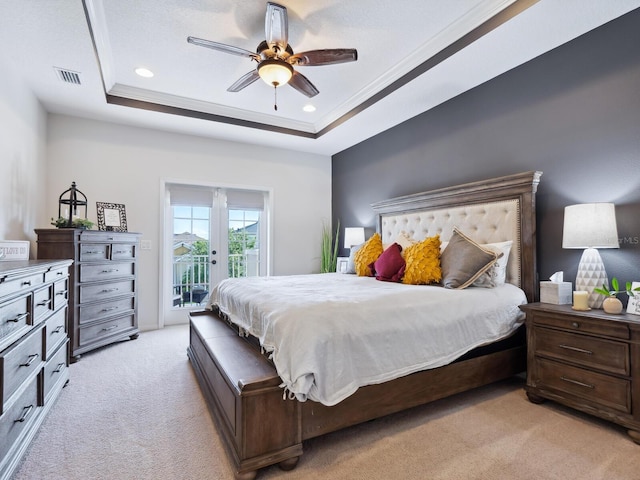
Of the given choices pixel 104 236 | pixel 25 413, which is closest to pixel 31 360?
pixel 25 413

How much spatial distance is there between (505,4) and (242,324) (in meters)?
2.91

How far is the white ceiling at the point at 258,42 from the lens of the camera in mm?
2365

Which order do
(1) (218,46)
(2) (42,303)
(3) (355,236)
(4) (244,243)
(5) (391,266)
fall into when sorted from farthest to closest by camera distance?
(4) (244,243)
(3) (355,236)
(5) (391,266)
(1) (218,46)
(2) (42,303)

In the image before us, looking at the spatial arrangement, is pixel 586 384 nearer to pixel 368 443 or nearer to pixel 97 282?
pixel 368 443

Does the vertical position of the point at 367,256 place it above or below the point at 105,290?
above

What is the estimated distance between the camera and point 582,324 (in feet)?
6.73

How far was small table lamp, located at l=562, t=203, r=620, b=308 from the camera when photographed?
2.13 metres

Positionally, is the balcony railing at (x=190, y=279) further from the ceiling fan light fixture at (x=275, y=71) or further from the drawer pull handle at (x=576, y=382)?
the drawer pull handle at (x=576, y=382)

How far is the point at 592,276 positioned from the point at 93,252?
14.2 feet

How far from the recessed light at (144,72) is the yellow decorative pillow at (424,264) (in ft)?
10.2

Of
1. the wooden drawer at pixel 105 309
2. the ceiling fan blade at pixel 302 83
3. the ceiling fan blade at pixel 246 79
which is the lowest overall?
the wooden drawer at pixel 105 309

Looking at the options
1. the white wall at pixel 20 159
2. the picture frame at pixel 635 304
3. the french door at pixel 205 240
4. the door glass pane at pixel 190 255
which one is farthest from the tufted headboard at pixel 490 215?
the white wall at pixel 20 159

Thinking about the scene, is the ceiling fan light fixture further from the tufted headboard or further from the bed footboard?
the bed footboard

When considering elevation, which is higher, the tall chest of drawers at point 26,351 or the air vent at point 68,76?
the air vent at point 68,76
